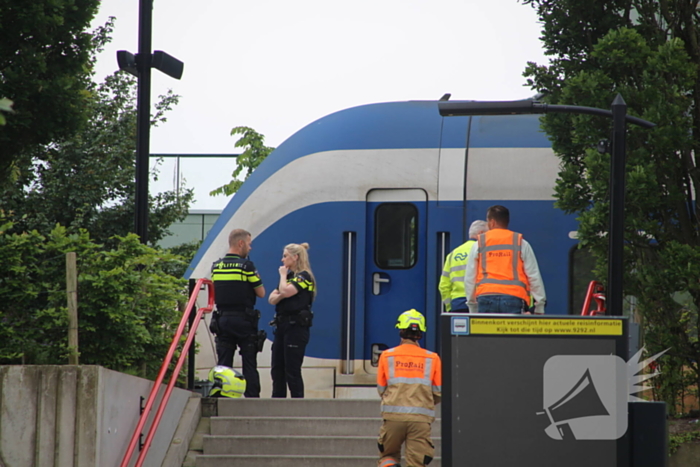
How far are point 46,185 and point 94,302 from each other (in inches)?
450

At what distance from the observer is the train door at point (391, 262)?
38.5ft

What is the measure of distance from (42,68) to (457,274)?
4492 mm

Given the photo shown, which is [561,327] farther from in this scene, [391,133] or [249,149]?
[249,149]

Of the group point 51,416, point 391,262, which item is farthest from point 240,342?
point 51,416

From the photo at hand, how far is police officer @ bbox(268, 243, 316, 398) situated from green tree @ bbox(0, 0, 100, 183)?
9.00 ft

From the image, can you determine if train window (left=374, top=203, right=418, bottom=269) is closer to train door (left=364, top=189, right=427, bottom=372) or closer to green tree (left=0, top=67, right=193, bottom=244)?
train door (left=364, top=189, right=427, bottom=372)

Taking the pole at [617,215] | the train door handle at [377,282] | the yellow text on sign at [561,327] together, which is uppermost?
the pole at [617,215]

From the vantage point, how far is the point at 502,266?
8.55 metres

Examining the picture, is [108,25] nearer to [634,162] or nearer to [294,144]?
Answer: [294,144]

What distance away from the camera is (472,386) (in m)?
5.69

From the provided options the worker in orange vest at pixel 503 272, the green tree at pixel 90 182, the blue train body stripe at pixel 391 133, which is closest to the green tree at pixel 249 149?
the green tree at pixel 90 182

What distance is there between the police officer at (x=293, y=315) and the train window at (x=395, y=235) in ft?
4.44

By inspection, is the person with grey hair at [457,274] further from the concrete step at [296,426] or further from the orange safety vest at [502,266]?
the concrete step at [296,426]

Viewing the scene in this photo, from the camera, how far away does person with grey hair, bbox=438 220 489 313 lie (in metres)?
9.50
